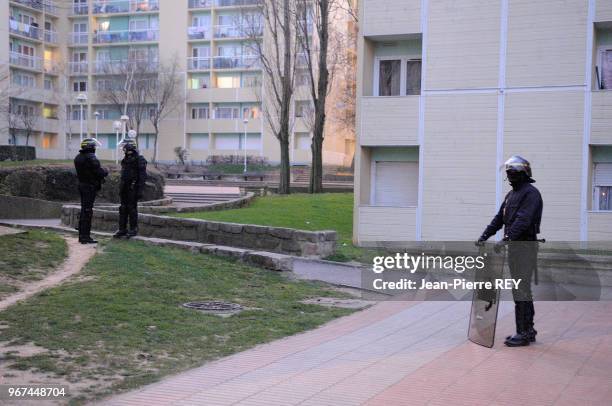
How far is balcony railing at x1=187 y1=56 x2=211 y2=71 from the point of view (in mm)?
67125

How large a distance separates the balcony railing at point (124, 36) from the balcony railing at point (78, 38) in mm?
1231

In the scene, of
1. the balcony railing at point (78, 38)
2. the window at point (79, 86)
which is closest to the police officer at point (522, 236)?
the window at point (79, 86)

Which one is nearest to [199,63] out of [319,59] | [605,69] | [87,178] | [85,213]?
[319,59]

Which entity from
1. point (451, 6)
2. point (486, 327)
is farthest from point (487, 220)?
point (486, 327)

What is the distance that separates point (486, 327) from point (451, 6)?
41.9 feet

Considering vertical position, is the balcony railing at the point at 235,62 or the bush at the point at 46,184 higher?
A: the balcony railing at the point at 235,62

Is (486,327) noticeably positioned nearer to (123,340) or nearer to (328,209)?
(123,340)

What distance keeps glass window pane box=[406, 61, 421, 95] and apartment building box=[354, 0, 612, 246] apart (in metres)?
0.03

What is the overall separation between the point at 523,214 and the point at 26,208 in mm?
18252

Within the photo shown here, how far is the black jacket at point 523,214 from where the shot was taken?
7652mm

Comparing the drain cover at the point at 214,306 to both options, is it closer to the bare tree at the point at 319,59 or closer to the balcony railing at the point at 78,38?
the bare tree at the point at 319,59

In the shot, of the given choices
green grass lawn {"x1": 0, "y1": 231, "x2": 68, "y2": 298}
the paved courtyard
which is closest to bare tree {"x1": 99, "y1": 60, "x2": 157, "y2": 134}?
green grass lawn {"x1": 0, "y1": 231, "x2": 68, "y2": 298}

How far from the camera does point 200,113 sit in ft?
223

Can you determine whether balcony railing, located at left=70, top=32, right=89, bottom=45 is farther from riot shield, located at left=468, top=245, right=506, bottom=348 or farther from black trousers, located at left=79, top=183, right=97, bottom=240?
riot shield, located at left=468, top=245, right=506, bottom=348
